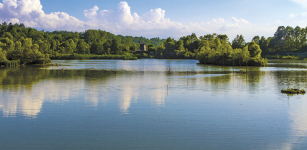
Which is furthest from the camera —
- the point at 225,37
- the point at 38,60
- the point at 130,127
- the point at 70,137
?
the point at 225,37

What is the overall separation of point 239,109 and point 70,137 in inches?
468

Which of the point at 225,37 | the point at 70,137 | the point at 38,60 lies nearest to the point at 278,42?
the point at 225,37

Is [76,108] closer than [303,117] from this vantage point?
No

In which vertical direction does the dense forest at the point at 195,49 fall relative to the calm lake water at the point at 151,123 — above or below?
above

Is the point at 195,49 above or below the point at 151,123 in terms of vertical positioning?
above

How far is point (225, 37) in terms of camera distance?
16512 centimetres

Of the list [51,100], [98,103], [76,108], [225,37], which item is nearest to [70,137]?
[76,108]

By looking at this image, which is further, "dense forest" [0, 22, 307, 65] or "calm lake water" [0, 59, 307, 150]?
"dense forest" [0, 22, 307, 65]

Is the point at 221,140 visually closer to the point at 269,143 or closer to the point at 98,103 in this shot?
the point at 269,143

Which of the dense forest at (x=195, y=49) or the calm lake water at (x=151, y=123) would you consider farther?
the dense forest at (x=195, y=49)

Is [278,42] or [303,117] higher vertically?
[278,42]

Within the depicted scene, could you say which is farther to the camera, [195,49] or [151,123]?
[195,49]

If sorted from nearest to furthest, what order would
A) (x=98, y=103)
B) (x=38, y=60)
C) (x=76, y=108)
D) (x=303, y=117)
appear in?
1. (x=303, y=117)
2. (x=76, y=108)
3. (x=98, y=103)
4. (x=38, y=60)

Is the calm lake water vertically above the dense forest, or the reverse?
the dense forest
